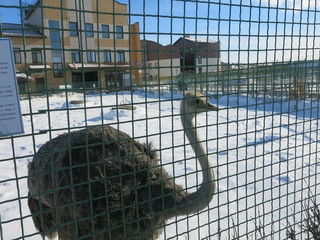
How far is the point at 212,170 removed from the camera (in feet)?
7.23

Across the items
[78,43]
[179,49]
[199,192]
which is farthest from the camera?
[199,192]

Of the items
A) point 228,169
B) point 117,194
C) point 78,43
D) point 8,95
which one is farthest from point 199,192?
point 8,95

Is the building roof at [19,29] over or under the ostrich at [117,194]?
over

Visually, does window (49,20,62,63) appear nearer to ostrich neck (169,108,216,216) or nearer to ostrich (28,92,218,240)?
ostrich (28,92,218,240)

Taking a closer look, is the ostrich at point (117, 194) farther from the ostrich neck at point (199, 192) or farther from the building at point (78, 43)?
the building at point (78, 43)

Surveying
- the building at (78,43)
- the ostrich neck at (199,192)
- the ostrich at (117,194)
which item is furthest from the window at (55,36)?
the ostrich neck at (199,192)

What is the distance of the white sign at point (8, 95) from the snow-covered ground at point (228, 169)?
58 mm

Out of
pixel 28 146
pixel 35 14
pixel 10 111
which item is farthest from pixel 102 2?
pixel 28 146

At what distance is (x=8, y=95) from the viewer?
48.4 inches

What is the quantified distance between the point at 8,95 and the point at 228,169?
2018 mm

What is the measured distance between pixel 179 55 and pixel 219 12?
0.30 metres

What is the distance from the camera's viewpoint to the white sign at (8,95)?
120 centimetres

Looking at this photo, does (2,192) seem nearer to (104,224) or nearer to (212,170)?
(104,224)

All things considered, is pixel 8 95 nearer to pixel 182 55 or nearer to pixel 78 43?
pixel 78 43
